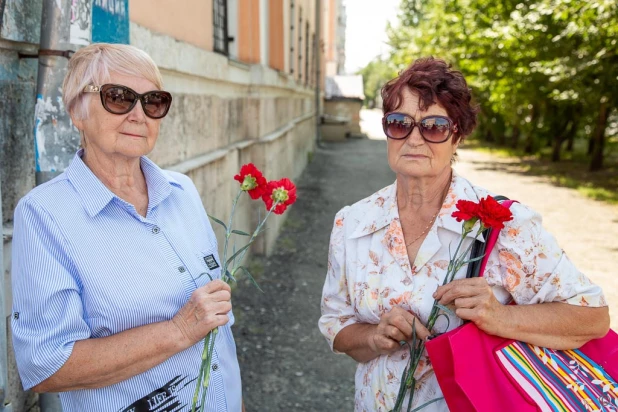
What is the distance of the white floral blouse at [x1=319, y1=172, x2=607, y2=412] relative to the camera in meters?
1.83

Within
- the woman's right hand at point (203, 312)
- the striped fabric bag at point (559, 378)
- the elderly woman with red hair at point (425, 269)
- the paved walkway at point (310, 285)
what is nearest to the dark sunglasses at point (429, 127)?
the elderly woman with red hair at point (425, 269)

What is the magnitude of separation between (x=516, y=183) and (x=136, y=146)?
13820 mm

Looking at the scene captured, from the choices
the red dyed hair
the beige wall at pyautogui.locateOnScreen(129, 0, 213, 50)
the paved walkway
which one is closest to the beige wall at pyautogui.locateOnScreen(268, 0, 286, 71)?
the paved walkway

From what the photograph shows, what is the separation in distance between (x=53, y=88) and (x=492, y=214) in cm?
157

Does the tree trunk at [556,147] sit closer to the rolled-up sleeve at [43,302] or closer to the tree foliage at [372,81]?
the rolled-up sleeve at [43,302]

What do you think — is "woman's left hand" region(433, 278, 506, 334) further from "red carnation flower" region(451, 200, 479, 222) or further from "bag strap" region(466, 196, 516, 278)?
"red carnation flower" region(451, 200, 479, 222)

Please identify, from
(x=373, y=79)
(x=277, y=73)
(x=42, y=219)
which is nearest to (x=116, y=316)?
(x=42, y=219)

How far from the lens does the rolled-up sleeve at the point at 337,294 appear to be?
214 centimetres

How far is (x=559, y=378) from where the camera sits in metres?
1.69

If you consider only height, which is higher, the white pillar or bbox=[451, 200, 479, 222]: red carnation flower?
the white pillar

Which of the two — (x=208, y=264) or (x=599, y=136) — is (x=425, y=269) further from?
(x=599, y=136)

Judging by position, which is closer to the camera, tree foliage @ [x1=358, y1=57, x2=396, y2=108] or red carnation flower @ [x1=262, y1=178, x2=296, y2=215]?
red carnation flower @ [x1=262, y1=178, x2=296, y2=215]

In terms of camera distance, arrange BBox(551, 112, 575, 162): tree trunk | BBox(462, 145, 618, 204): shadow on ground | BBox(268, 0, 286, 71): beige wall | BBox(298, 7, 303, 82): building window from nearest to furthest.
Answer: BBox(268, 0, 286, 71): beige wall < BBox(462, 145, 618, 204): shadow on ground < BBox(298, 7, 303, 82): building window < BBox(551, 112, 575, 162): tree trunk

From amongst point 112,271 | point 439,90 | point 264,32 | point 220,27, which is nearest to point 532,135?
point 264,32
